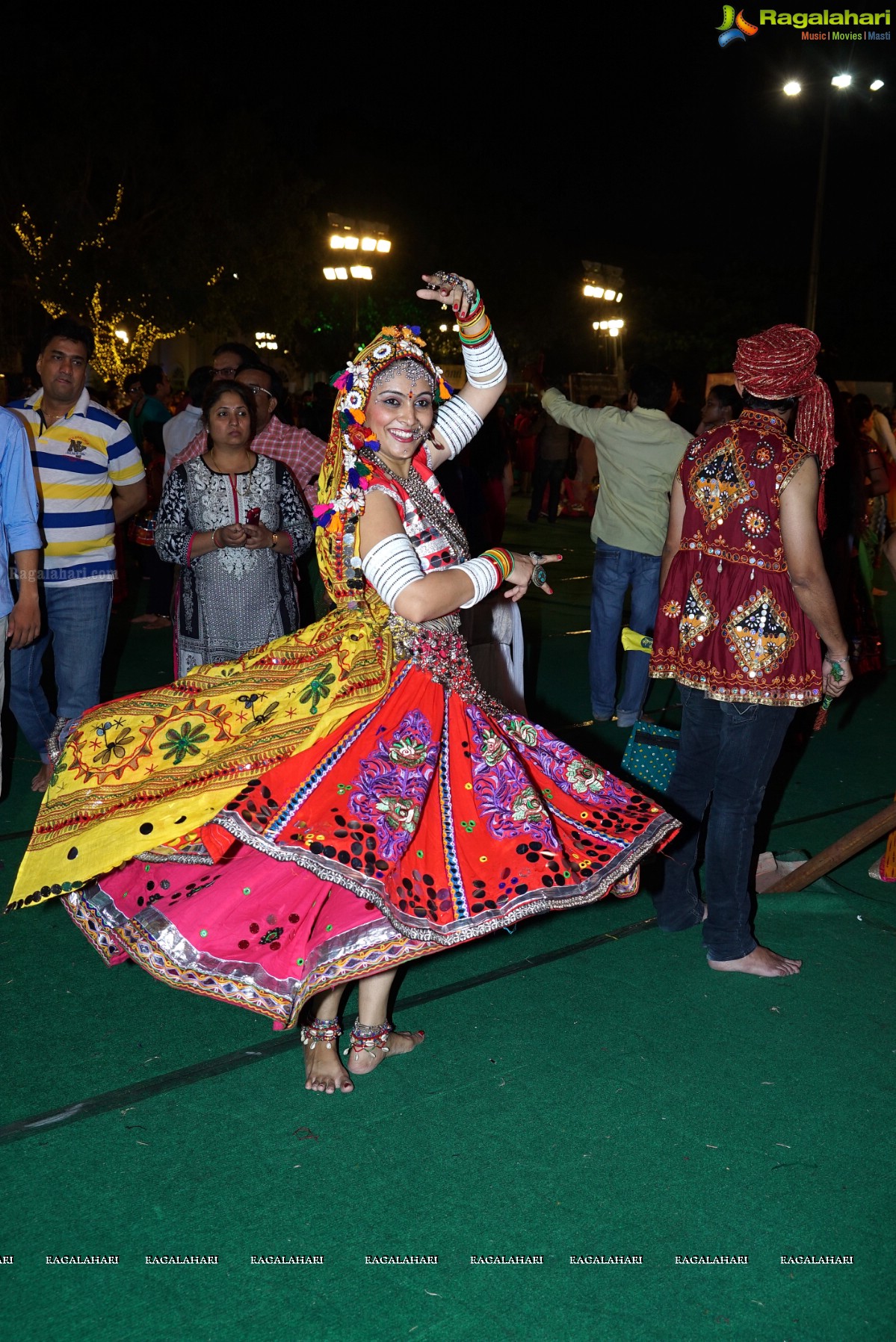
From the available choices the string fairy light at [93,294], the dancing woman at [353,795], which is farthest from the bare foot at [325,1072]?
the string fairy light at [93,294]

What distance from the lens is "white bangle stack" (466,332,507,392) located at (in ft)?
11.2

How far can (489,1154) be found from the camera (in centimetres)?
277

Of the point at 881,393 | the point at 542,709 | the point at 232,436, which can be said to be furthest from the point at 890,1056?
the point at 881,393

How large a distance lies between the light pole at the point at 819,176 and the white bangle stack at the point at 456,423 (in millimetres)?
12241

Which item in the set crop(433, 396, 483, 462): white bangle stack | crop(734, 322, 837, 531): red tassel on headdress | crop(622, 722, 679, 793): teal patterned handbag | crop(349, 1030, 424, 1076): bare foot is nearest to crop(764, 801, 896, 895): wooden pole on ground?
crop(622, 722, 679, 793): teal patterned handbag

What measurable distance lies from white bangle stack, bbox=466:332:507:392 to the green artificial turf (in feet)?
6.28

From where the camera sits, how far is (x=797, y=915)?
4.23 meters

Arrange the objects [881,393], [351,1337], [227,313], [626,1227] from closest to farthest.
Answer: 1. [351,1337]
2. [626,1227]
3. [881,393]
4. [227,313]

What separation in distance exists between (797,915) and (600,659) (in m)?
2.64

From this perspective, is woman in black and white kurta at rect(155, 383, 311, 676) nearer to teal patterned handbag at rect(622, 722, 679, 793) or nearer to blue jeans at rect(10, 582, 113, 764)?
blue jeans at rect(10, 582, 113, 764)

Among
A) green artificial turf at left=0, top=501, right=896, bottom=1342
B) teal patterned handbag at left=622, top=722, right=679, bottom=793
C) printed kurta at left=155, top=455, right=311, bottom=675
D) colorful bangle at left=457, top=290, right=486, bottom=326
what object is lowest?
green artificial turf at left=0, top=501, right=896, bottom=1342

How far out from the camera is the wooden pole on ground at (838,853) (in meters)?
3.95

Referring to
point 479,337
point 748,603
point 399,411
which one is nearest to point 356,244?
point 479,337

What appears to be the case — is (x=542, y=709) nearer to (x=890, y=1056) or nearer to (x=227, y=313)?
(x=890, y=1056)
